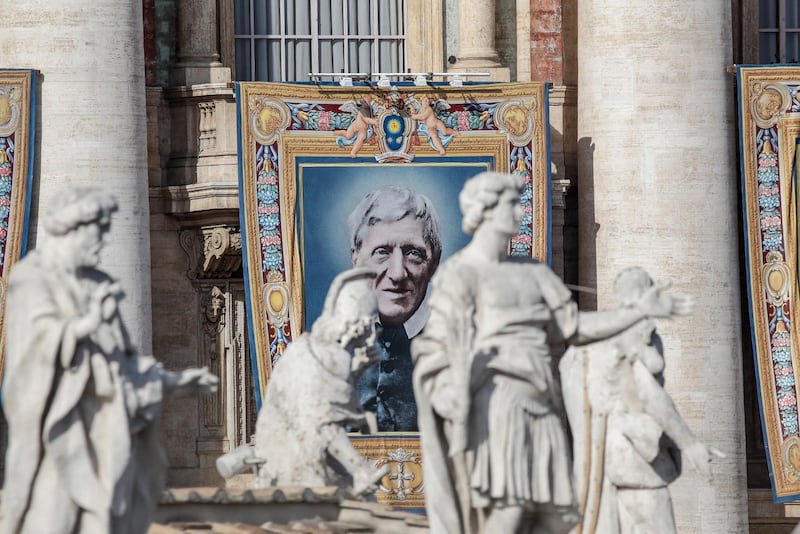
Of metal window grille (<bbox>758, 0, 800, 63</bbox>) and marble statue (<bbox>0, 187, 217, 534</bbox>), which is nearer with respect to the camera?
marble statue (<bbox>0, 187, 217, 534</bbox>)

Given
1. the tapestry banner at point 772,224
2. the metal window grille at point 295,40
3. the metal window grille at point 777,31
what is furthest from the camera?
the metal window grille at point 777,31

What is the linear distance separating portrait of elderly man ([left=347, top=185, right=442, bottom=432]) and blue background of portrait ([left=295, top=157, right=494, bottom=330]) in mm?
92

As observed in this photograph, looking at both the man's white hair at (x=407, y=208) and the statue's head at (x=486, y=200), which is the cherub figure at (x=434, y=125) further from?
the statue's head at (x=486, y=200)

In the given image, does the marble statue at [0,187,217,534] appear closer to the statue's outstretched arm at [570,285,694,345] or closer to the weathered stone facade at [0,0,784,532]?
the statue's outstretched arm at [570,285,694,345]

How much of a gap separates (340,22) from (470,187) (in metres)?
13.9

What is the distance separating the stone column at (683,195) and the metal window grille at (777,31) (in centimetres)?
239

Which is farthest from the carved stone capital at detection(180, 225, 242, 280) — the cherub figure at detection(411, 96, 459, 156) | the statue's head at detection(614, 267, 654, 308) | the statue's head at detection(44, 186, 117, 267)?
the statue's head at detection(44, 186, 117, 267)

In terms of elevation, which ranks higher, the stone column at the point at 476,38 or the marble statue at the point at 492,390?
the stone column at the point at 476,38

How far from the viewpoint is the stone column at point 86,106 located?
26.6m

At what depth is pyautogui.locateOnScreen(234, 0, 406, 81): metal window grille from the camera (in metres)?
29.5

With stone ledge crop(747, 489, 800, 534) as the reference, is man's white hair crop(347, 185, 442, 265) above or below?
above

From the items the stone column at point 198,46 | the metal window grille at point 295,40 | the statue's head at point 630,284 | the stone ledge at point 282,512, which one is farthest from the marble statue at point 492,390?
the metal window grille at point 295,40

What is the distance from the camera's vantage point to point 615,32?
27906 millimetres

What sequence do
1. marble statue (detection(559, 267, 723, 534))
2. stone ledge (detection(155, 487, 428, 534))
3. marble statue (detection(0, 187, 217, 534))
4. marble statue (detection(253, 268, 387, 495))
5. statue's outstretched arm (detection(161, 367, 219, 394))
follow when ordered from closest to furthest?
marble statue (detection(0, 187, 217, 534))
statue's outstretched arm (detection(161, 367, 219, 394))
stone ledge (detection(155, 487, 428, 534))
marble statue (detection(559, 267, 723, 534))
marble statue (detection(253, 268, 387, 495))
